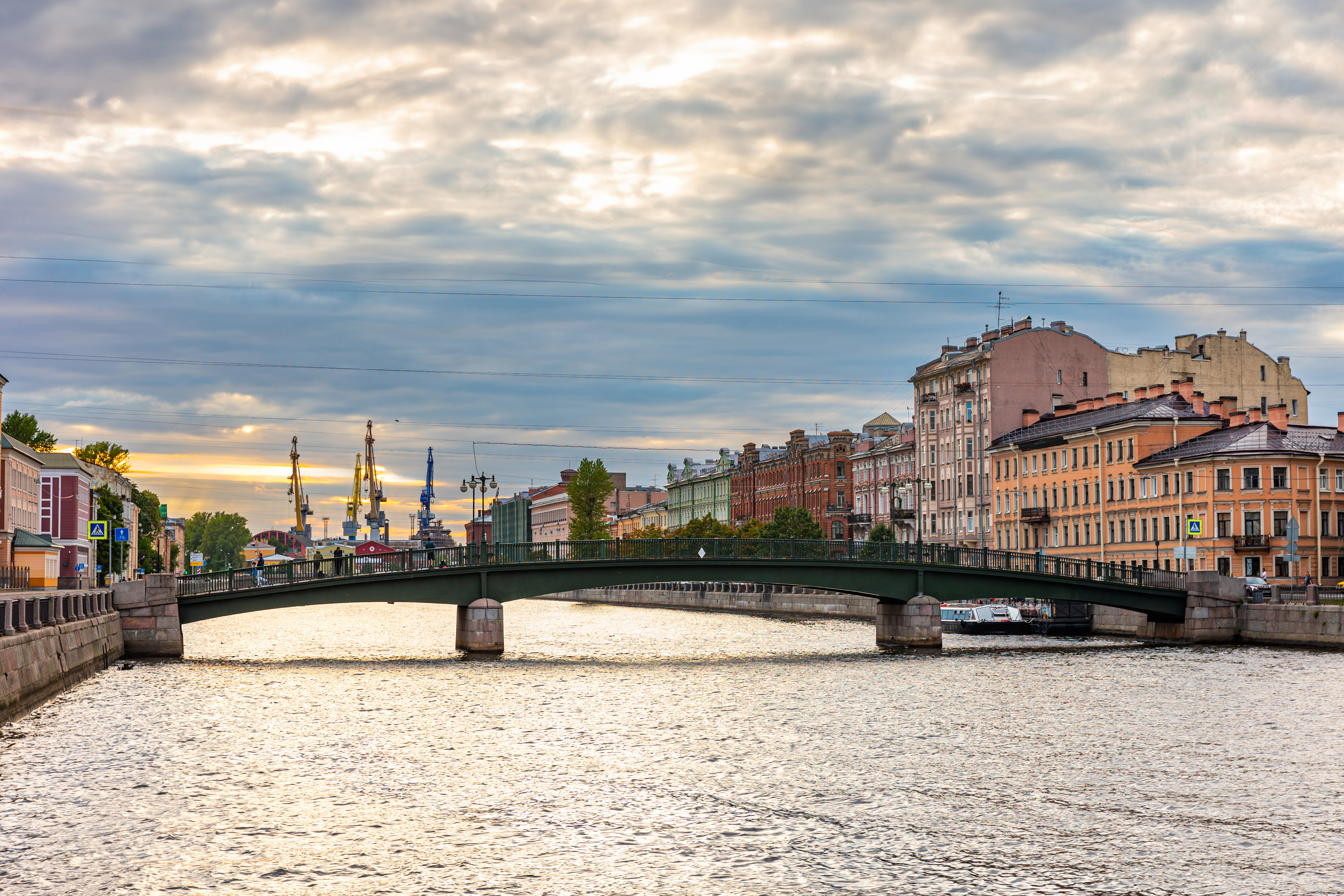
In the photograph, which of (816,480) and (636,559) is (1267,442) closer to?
(636,559)

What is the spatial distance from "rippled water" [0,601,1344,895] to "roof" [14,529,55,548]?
46.5m

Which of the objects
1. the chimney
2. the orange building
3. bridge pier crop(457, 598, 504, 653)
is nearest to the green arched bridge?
bridge pier crop(457, 598, 504, 653)

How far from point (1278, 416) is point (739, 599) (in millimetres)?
54883

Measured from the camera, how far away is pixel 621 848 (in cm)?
2462

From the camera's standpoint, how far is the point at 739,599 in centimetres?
14062

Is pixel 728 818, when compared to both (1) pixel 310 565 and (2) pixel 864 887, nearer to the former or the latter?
(2) pixel 864 887

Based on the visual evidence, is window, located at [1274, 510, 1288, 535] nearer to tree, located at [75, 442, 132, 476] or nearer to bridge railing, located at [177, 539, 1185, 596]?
bridge railing, located at [177, 539, 1185, 596]

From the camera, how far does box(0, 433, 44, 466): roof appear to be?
333 ft

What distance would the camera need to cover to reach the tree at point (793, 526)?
14712 centimetres

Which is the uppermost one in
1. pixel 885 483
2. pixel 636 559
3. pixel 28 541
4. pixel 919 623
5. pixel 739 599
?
pixel 885 483

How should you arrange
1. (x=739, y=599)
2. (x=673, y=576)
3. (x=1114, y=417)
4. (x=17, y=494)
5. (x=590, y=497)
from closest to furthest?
(x=673, y=576) → (x=1114, y=417) → (x=17, y=494) → (x=739, y=599) → (x=590, y=497)

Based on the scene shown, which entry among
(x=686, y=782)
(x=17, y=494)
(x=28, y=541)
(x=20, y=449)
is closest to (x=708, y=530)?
(x=20, y=449)

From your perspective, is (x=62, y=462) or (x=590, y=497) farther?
(x=590, y=497)

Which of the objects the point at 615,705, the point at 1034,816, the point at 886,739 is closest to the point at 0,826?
the point at 1034,816
